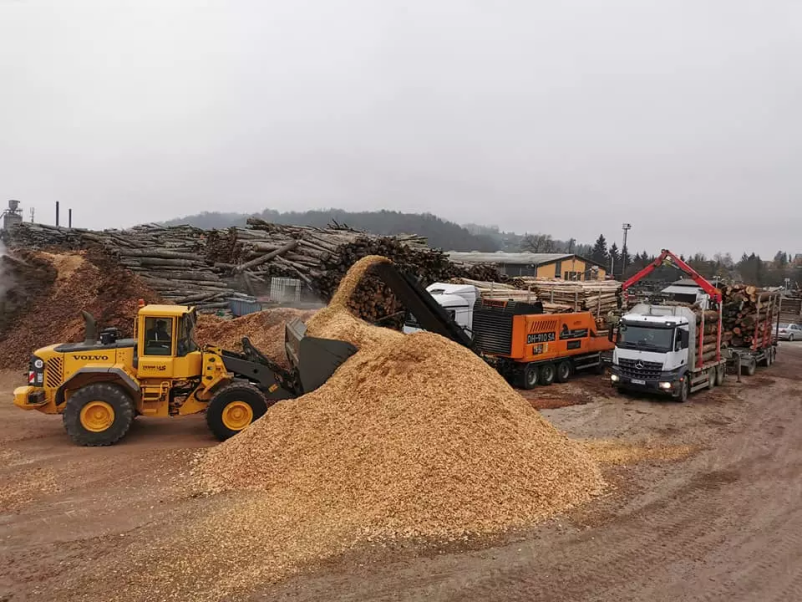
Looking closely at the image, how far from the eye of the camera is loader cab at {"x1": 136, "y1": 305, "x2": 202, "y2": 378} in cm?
927

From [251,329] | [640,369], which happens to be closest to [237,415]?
[251,329]

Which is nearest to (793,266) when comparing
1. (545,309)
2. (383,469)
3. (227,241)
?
(545,309)

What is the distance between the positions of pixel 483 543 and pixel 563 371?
1145cm

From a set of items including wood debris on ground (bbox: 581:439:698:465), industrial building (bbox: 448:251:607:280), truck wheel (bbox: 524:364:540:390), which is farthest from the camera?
industrial building (bbox: 448:251:607:280)

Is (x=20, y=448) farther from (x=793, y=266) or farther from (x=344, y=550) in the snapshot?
(x=793, y=266)

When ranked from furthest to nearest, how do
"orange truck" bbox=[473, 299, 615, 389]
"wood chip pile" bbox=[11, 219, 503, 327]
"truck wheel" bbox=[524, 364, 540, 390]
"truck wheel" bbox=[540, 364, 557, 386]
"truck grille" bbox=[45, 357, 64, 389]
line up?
"wood chip pile" bbox=[11, 219, 503, 327] → "truck wheel" bbox=[540, 364, 557, 386] → "truck wheel" bbox=[524, 364, 540, 390] → "orange truck" bbox=[473, 299, 615, 389] → "truck grille" bbox=[45, 357, 64, 389]

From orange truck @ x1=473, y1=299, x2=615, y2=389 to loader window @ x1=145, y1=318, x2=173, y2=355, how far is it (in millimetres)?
8849

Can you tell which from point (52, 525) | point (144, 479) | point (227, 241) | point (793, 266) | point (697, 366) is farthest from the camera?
point (793, 266)

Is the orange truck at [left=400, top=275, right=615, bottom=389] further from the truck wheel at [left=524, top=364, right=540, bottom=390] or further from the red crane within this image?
the red crane

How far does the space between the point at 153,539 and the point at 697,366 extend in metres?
14.4

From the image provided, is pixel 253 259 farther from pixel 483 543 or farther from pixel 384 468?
pixel 483 543

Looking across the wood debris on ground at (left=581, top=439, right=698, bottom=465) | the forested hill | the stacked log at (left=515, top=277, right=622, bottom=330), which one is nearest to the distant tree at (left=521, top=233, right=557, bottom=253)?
the forested hill

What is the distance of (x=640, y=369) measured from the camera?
14656 millimetres

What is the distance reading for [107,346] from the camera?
9.40m
